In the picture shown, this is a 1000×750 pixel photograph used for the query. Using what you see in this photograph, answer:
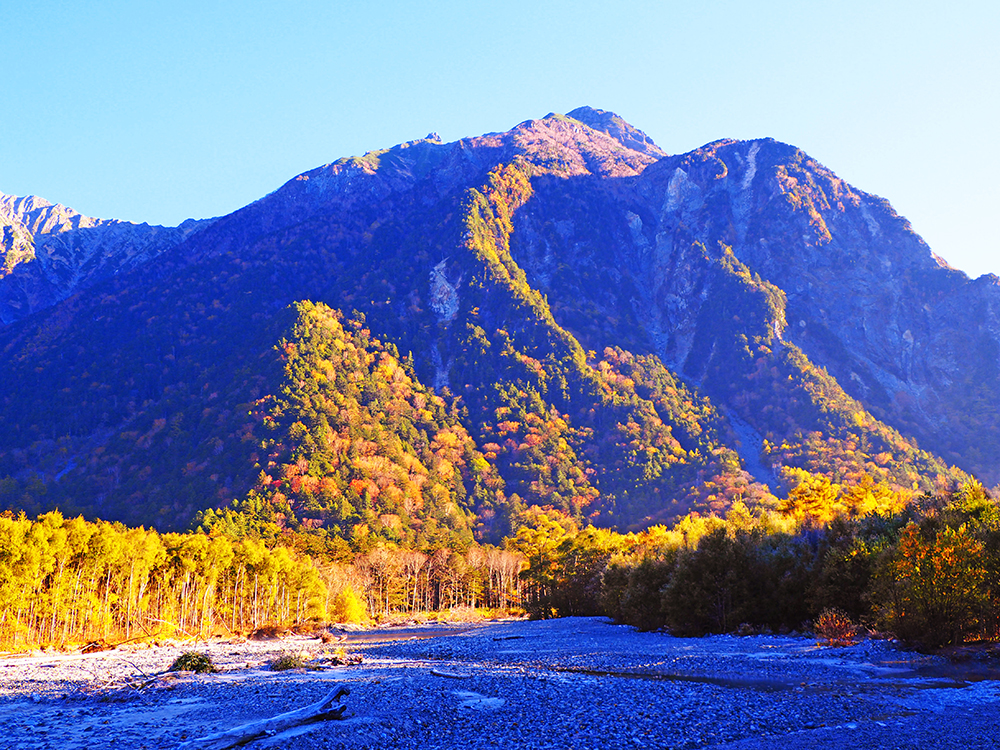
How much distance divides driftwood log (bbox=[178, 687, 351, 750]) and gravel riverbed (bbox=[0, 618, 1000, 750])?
257mm

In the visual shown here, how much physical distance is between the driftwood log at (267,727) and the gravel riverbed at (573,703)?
257 millimetres

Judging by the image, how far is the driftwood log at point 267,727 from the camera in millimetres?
11133

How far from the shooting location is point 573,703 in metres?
14.4

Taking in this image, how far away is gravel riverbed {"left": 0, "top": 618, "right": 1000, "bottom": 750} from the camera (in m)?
11.4

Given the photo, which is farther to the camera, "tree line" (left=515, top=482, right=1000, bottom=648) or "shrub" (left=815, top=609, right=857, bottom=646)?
"shrub" (left=815, top=609, right=857, bottom=646)

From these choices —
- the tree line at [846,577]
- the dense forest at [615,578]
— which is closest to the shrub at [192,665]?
the dense forest at [615,578]

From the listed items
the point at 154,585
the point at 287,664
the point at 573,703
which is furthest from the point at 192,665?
the point at 154,585

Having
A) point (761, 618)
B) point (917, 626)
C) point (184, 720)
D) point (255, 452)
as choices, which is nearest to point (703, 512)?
point (255, 452)

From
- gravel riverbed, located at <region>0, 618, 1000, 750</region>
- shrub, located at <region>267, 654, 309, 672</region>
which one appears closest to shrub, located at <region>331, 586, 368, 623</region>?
shrub, located at <region>267, 654, 309, 672</region>

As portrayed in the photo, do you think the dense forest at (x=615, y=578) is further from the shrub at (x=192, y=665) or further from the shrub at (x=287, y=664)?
the shrub at (x=287, y=664)

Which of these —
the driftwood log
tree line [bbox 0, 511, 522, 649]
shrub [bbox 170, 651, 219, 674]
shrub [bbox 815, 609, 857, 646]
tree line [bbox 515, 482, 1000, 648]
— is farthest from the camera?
tree line [bbox 0, 511, 522, 649]

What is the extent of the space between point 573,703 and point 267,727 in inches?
259

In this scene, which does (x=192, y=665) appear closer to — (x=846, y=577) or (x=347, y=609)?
(x=846, y=577)

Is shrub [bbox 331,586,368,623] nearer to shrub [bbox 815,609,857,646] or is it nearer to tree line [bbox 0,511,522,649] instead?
tree line [bbox 0,511,522,649]
